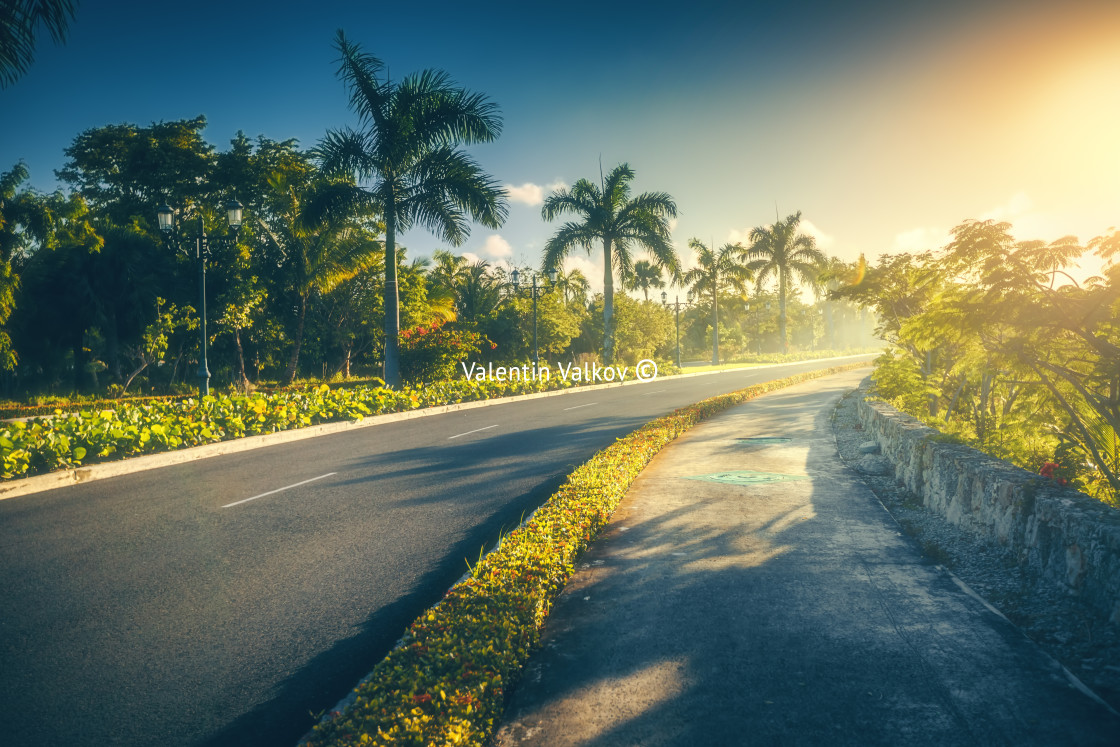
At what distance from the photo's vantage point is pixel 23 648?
3939 millimetres

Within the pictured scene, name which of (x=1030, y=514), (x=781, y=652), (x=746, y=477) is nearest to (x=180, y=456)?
(x=746, y=477)

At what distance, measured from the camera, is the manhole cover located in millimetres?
8398

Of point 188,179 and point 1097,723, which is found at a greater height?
point 188,179

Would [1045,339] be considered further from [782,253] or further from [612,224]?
[782,253]

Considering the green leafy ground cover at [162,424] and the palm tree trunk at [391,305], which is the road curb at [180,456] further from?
the palm tree trunk at [391,305]

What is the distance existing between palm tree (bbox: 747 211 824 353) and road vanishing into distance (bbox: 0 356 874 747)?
150ft

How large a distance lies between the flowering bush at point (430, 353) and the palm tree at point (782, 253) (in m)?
35.1

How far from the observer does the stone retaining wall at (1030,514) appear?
3.78m

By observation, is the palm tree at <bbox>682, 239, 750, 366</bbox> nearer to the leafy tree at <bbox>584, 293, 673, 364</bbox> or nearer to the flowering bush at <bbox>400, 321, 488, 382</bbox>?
the leafy tree at <bbox>584, 293, 673, 364</bbox>

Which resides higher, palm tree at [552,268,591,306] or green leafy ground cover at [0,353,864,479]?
palm tree at [552,268,591,306]

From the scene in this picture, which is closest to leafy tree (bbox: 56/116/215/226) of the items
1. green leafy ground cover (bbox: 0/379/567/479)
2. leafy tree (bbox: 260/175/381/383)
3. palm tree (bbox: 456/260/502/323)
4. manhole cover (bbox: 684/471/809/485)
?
leafy tree (bbox: 260/175/381/383)

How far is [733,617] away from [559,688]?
55.7 inches

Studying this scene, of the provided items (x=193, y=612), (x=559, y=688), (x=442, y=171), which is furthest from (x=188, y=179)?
(x=559, y=688)

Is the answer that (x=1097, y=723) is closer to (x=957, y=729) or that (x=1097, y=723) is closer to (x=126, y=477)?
(x=957, y=729)
